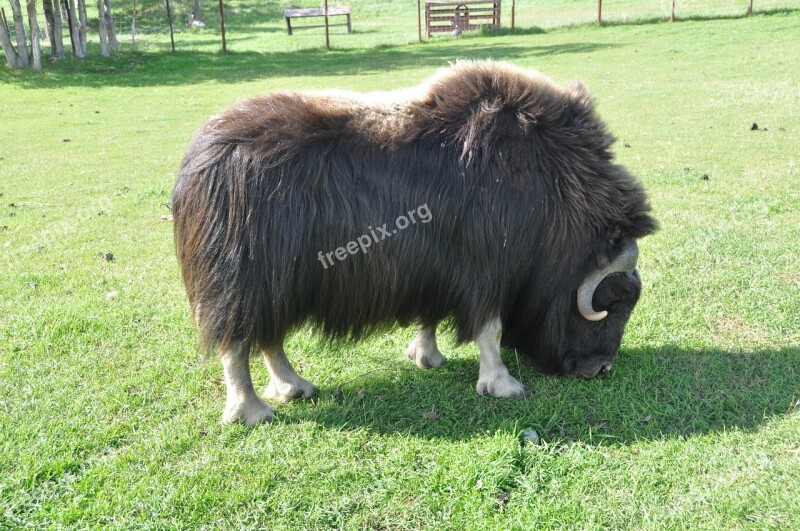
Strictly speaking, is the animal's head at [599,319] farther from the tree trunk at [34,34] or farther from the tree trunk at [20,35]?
the tree trunk at [34,34]

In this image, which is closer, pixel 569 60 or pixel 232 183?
pixel 232 183

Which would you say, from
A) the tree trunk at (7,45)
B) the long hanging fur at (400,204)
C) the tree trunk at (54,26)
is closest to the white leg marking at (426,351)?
the long hanging fur at (400,204)

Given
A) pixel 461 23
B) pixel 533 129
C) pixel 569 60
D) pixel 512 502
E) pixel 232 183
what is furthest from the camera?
pixel 461 23

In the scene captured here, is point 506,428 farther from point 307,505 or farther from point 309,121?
point 309,121

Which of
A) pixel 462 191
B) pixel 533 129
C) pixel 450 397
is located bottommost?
pixel 450 397

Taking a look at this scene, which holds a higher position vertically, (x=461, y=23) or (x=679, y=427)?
(x=461, y=23)

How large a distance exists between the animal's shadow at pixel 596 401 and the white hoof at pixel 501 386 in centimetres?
4

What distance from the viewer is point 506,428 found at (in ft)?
8.03

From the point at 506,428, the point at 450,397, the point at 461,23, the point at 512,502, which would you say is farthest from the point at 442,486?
the point at 461,23

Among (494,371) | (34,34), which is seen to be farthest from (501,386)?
(34,34)

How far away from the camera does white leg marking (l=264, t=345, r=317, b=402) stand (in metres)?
2.76

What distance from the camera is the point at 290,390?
2.75 m

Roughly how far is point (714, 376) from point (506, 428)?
92cm

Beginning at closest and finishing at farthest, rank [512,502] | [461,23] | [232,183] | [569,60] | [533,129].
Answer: [512,502], [232,183], [533,129], [569,60], [461,23]
